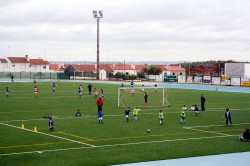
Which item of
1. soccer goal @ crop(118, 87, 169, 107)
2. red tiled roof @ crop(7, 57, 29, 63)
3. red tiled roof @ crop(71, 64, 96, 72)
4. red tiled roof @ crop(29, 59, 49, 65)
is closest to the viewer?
soccer goal @ crop(118, 87, 169, 107)

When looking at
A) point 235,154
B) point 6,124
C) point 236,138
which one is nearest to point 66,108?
point 6,124

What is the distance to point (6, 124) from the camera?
33.1 metres

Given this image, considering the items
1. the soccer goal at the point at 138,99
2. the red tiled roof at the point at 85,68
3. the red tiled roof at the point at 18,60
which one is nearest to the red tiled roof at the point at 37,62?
the red tiled roof at the point at 18,60

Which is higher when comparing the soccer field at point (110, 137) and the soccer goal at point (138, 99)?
the soccer goal at point (138, 99)

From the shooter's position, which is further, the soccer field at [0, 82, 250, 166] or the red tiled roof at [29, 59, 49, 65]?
the red tiled roof at [29, 59, 49, 65]

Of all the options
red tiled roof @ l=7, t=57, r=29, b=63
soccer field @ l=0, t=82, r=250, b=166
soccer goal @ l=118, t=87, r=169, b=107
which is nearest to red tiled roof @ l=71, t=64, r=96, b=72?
red tiled roof @ l=7, t=57, r=29, b=63

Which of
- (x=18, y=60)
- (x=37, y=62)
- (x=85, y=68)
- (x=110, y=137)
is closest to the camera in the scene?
(x=110, y=137)

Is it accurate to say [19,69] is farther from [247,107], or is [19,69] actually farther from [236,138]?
[236,138]

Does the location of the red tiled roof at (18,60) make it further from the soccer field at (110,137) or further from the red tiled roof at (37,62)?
the soccer field at (110,137)

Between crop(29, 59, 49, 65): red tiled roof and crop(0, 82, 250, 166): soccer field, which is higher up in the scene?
crop(29, 59, 49, 65): red tiled roof

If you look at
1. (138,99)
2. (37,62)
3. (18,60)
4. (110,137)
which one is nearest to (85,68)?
(37,62)

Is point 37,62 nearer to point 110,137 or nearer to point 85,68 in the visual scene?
point 85,68

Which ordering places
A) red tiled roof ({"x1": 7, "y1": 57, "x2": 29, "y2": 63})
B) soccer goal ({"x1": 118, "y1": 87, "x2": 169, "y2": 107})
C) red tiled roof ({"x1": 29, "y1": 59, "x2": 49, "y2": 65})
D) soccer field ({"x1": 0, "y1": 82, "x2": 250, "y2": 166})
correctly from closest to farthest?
soccer field ({"x1": 0, "y1": 82, "x2": 250, "y2": 166})
soccer goal ({"x1": 118, "y1": 87, "x2": 169, "y2": 107})
red tiled roof ({"x1": 7, "y1": 57, "x2": 29, "y2": 63})
red tiled roof ({"x1": 29, "y1": 59, "x2": 49, "y2": 65})

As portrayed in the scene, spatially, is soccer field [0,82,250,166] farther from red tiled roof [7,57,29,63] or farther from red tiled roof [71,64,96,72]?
red tiled roof [71,64,96,72]
